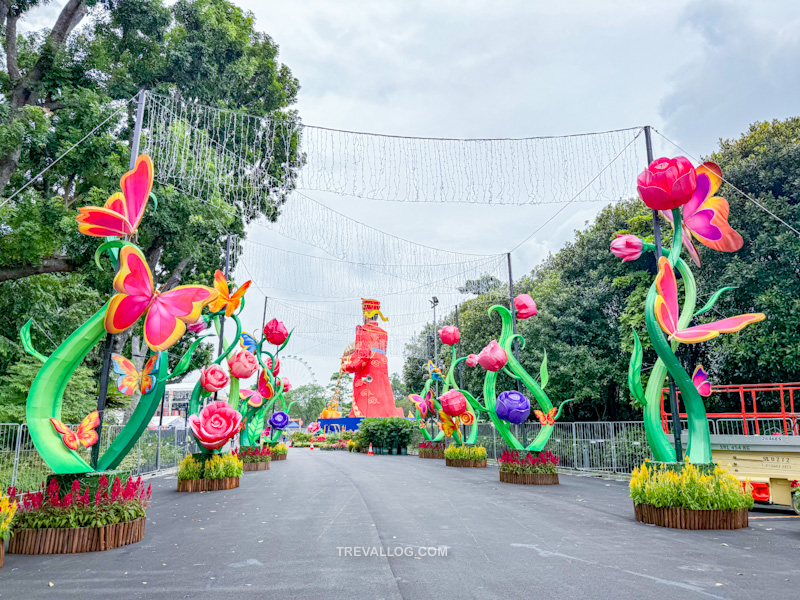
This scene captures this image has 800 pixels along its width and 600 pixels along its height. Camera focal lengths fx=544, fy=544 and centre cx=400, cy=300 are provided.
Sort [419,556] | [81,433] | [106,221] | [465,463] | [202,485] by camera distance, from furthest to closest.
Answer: [465,463], [202,485], [106,221], [81,433], [419,556]

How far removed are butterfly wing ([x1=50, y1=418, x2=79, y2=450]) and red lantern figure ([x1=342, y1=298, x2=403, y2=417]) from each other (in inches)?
1253

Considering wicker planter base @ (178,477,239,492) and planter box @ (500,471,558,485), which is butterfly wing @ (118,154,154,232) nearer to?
wicker planter base @ (178,477,239,492)

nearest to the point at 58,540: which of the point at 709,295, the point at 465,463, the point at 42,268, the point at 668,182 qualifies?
the point at 668,182

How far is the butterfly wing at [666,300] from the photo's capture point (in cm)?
785

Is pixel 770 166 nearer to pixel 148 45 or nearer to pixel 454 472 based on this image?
pixel 454 472

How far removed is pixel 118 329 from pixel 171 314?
0.63 meters

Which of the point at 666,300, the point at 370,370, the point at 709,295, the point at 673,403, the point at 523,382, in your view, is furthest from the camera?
the point at 370,370

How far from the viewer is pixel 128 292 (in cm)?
670

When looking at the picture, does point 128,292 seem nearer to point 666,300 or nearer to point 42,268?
point 666,300

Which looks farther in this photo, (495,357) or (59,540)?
(495,357)

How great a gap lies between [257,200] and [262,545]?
9.29 metres

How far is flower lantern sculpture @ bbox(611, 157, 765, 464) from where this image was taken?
25.5ft

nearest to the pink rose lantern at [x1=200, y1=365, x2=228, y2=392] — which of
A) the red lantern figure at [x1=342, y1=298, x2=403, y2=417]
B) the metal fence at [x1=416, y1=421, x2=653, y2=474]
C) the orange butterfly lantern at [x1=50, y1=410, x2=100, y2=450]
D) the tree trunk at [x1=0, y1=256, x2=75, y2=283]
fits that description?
the tree trunk at [x1=0, y1=256, x2=75, y2=283]

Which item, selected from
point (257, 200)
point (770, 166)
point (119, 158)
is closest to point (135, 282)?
→ point (257, 200)
